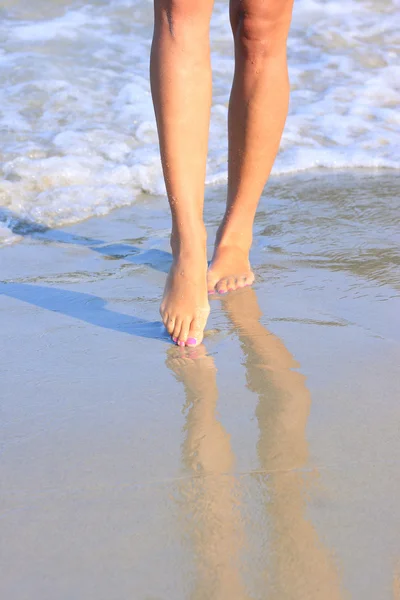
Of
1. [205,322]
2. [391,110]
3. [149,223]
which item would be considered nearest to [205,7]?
[205,322]

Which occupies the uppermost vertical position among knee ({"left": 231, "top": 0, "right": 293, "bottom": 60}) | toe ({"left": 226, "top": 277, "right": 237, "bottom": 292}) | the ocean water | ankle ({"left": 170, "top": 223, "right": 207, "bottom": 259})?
knee ({"left": 231, "top": 0, "right": 293, "bottom": 60})

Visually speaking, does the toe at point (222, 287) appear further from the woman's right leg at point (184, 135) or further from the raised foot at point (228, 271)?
the woman's right leg at point (184, 135)

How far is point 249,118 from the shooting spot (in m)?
2.15

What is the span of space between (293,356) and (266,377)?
0.12 m

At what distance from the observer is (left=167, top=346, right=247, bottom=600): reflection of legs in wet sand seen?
0.93m

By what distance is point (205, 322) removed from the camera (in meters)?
1.76

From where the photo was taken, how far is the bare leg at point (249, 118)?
2055mm

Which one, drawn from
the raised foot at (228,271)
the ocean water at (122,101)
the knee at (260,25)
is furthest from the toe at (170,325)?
the ocean water at (122,101)

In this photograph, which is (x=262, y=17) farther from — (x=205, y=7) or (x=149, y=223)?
(x=149, y=223)

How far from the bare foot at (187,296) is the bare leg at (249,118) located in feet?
1.06

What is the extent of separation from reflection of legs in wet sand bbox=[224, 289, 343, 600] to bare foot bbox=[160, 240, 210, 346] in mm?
107

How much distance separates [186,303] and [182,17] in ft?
2.04

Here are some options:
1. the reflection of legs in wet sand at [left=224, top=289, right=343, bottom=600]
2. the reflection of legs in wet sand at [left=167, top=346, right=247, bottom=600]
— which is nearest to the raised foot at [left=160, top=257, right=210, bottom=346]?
A: the reflection of legs in wet sand at [left=224, top=289, right=343, bottom=600]

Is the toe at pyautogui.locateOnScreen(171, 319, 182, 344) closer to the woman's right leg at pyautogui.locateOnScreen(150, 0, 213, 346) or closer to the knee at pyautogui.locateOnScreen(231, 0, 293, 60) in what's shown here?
the woman's right leg at pyautogui.locateOnScreen(150, 0, 213, 346)
